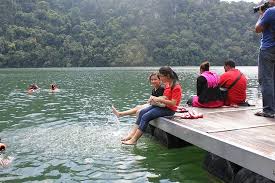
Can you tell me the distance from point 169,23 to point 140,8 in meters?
14.8

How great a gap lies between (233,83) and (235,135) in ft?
14.2

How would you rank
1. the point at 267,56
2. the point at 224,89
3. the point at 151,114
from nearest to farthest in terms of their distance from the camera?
1. the point at 267,56
2. the point at 151,114
3. the point at 224,89

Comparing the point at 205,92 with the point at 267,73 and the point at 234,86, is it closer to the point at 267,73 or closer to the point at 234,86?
the point at 234,86

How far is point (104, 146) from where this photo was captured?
991cm

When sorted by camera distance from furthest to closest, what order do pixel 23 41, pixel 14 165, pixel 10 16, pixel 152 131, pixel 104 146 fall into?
pixel 10 16
pixel 23 41
pixel 152 131
pixel 104 146
pixel 14 165

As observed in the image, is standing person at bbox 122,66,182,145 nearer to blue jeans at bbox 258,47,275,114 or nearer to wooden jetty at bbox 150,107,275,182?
wooden jetty at bbox 150,107,275,182

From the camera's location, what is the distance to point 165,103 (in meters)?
9.64

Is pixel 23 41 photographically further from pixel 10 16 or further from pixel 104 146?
pixel 104 146

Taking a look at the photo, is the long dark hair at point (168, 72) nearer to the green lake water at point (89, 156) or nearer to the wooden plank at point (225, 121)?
the wooden plank at point (225, 121)

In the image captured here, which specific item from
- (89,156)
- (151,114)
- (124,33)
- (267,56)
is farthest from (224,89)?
(124,33)

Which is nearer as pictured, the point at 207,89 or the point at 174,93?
the point at 174,93

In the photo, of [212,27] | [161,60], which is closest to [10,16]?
[161,60]

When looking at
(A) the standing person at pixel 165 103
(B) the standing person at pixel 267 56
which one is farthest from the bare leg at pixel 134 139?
(B) the standing person at pixel 267 56

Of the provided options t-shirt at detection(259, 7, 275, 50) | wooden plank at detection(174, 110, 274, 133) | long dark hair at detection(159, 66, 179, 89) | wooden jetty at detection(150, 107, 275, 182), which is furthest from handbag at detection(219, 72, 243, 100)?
t-shirt at detection(259, 7, 275, 50)
